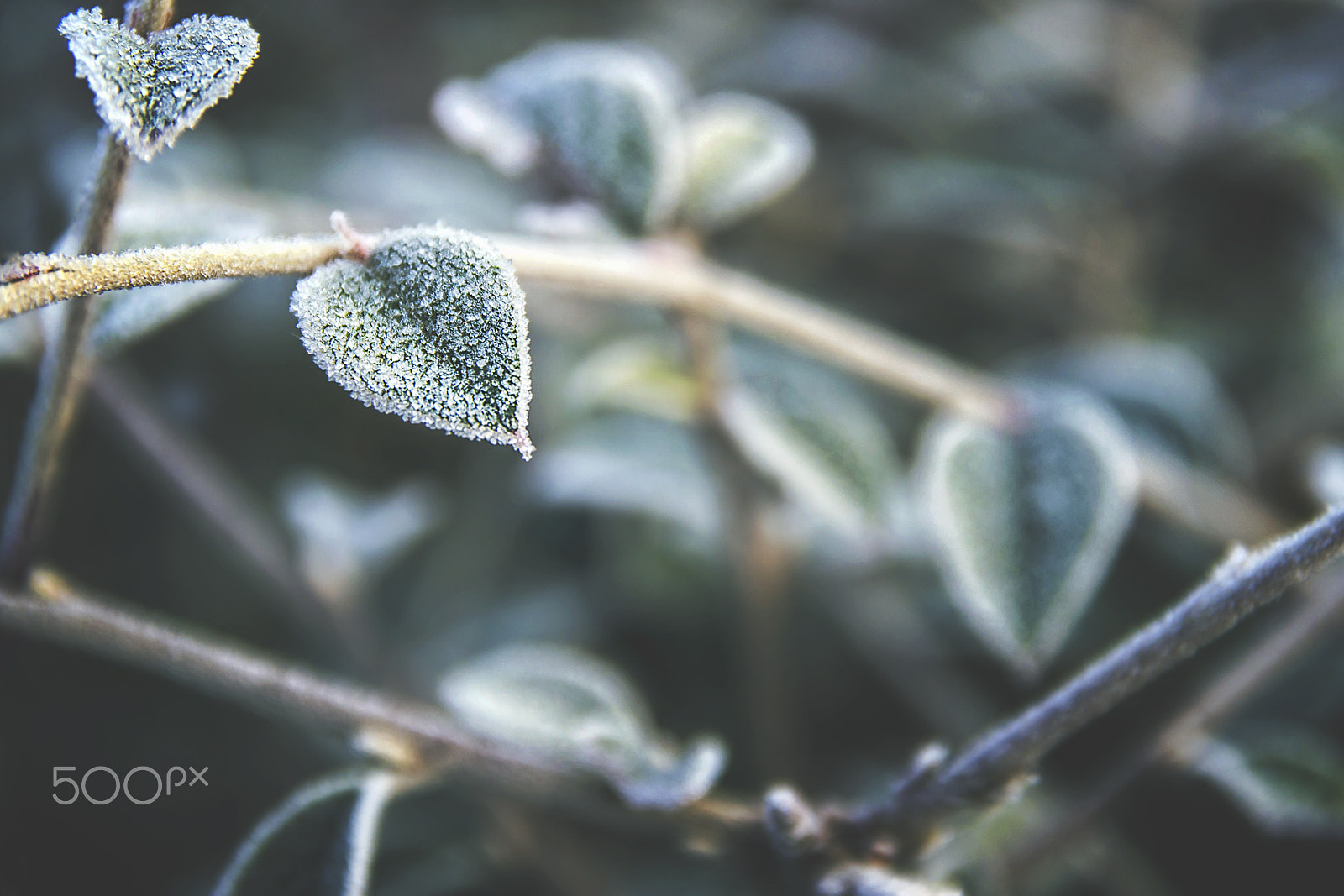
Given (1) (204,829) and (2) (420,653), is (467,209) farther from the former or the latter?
(1) (204,829)

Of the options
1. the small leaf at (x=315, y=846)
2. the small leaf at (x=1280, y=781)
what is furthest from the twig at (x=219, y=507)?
the small leaf at (x=1280, y=781)

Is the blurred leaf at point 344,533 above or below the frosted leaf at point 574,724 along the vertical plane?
above

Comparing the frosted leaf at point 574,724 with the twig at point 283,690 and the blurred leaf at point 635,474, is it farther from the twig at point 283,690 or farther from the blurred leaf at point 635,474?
the blurred leaf at point 635,474

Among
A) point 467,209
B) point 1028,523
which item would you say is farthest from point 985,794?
point 467,209

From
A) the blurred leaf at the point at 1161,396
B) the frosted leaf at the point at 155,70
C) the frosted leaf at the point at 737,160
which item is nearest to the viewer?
the frosted leaf at the point at 155,70

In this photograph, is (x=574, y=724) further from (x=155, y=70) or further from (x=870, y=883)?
(x=155, y=70)

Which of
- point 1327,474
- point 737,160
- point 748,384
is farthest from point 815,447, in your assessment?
point 1327,474
